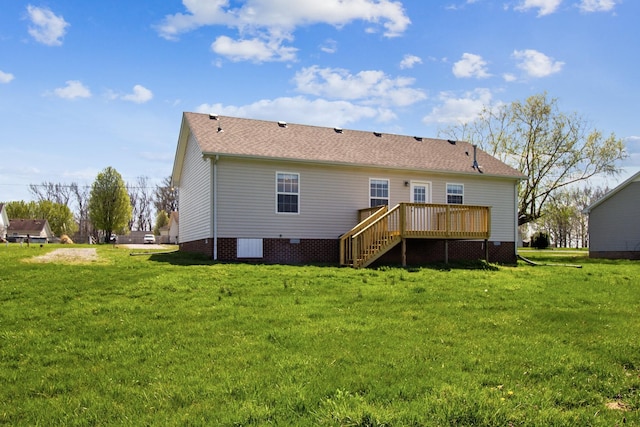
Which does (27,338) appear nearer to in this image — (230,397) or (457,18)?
(230,397)

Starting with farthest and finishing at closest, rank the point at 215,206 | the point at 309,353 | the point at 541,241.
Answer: the point at 541,241
the point at 215,206
the point at 309,353

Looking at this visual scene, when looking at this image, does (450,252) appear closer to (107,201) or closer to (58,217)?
(107,201)

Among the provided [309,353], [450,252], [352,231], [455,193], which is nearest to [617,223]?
[455,193]

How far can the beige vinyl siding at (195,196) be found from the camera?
1694 cm

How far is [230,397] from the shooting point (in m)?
4.92

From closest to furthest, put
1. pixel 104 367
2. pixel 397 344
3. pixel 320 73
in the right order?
pixel 104 367 → pixel 397 344 → pixel 320 73

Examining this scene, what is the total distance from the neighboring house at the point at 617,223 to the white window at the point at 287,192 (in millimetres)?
16778

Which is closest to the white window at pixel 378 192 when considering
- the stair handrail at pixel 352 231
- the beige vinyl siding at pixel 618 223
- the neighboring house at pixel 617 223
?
the stair handrail at pixel 352 231

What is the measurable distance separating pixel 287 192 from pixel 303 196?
568 millimetres

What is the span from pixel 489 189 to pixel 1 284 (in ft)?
54.2

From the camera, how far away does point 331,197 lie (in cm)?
1784

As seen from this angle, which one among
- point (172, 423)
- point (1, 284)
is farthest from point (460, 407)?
point (1, 284)

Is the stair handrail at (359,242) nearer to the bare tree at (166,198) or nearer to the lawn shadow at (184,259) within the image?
the lawn shadow at (184,259)

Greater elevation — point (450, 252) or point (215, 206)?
point (215, 206)
